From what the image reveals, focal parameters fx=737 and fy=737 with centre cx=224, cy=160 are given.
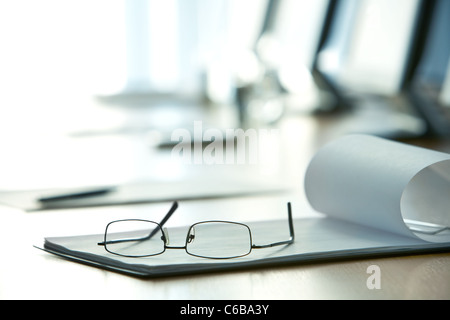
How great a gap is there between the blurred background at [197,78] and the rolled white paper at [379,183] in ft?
1.90

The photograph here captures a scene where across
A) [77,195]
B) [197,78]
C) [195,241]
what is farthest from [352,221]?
[197,78]

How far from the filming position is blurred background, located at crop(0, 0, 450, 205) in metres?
2.00

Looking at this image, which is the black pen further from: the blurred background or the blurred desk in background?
the blurred background

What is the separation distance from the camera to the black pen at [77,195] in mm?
1116

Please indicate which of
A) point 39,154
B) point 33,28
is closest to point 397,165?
point 39,154

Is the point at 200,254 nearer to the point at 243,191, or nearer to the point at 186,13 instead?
the point at 243,191

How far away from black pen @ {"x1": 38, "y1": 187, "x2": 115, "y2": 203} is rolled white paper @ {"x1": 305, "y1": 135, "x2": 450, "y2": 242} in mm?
407

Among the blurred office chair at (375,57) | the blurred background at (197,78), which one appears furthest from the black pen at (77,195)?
Answer: the blurred office chair at (375,57)

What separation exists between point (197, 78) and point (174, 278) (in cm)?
440

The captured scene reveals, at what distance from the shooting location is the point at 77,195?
1.16 m

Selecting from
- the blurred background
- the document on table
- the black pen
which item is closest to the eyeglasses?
the document on table

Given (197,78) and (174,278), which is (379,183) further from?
(197,78)

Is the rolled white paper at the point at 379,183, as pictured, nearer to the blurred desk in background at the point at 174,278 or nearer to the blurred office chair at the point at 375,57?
the blurred desk in background at the point at 174,278

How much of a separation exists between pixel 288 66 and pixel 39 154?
1.96 m
